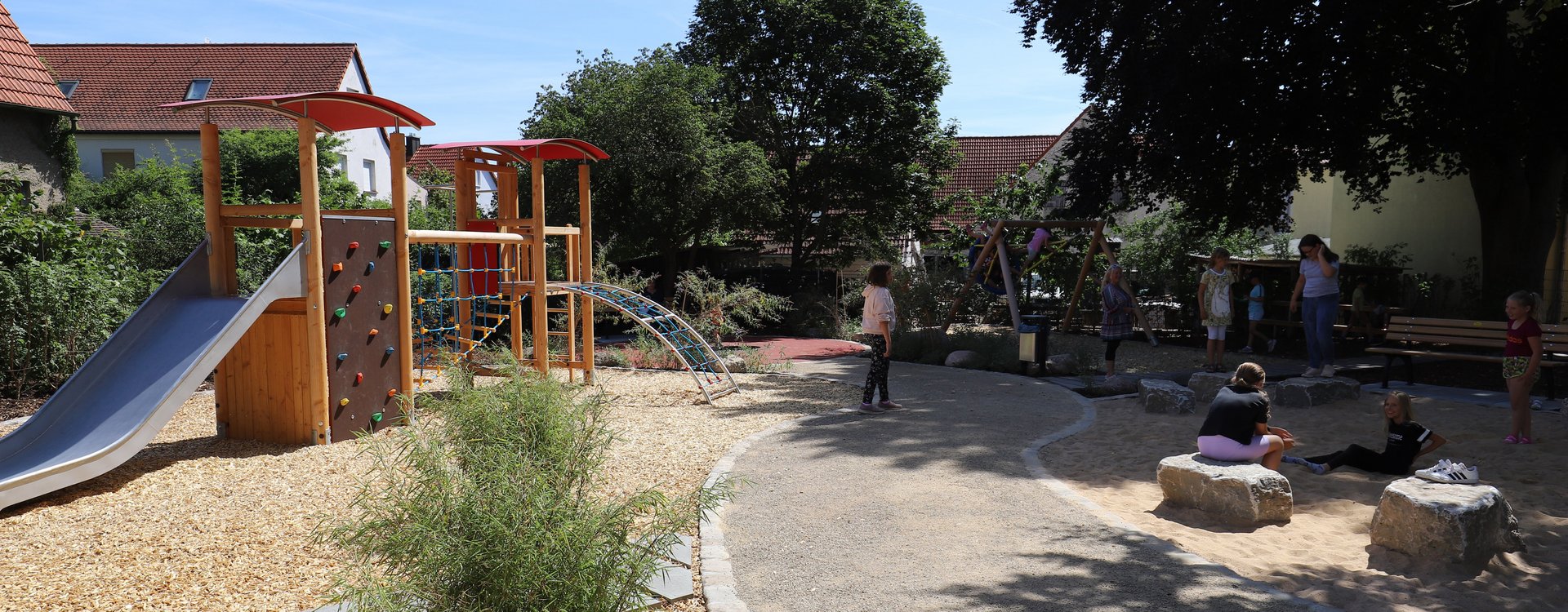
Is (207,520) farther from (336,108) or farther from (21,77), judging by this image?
(21,77)

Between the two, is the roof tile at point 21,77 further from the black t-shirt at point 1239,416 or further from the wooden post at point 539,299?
the black t-shirt at point 1239,416

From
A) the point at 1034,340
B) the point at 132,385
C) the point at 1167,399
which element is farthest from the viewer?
the point at 1034,340

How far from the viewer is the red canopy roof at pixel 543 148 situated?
32.7 ft

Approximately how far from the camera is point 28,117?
57.8ft

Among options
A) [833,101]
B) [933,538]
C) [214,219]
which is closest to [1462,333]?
[933,538]

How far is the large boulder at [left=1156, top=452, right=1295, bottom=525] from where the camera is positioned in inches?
205

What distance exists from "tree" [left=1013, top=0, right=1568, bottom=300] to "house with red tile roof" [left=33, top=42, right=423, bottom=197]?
20.6m

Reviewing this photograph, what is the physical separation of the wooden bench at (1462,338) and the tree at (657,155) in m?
11.7

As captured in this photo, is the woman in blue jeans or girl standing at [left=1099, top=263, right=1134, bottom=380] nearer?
the woman in blue jeans

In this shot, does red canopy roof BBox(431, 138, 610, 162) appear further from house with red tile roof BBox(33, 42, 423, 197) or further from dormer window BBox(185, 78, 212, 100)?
dormer window BBox(185, 78, 212, 100)

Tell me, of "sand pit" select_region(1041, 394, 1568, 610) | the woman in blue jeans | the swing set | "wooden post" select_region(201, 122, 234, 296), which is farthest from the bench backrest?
"wooden post" select_region(201, 122, 234, 296)

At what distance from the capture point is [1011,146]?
37.2 m

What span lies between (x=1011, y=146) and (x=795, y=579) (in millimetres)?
34812

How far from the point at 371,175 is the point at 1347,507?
30972 millimetres
